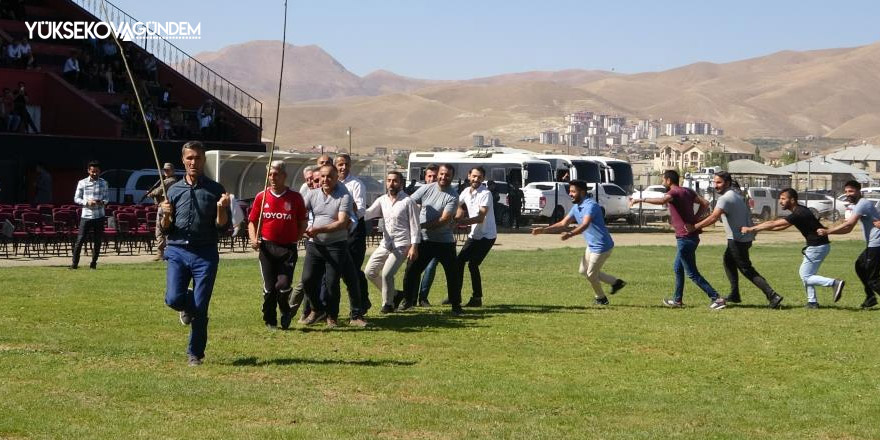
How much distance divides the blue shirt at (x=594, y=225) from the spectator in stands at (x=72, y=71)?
2856 centimetres

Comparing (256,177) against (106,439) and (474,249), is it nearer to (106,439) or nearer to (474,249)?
(474,249)

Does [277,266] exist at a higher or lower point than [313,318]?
higher

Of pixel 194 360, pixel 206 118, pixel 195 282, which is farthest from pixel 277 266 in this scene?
pixel 206 118

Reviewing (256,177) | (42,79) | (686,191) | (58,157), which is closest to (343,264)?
(686,191)

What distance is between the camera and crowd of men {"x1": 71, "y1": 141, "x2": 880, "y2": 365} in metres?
11.3

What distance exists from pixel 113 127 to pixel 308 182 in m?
27.3

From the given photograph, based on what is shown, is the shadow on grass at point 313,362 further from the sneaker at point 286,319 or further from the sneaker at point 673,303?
the sneaker at point 673,303

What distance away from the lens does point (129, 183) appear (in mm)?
36406

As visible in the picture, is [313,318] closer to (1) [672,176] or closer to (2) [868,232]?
(1) [672,176]

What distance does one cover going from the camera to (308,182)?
14305 mm

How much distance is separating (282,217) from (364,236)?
83.6 inches

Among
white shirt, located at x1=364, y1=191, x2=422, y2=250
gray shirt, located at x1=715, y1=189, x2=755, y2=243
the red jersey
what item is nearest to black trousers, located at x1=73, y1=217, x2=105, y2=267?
white shirt, located at x1=364, y1=191, x2=422, y2=250

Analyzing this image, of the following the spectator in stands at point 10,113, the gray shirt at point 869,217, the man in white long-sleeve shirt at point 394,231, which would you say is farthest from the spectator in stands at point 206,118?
the gray shirt at point 869,217

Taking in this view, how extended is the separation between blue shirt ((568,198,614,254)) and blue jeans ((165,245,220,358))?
20.7ft
